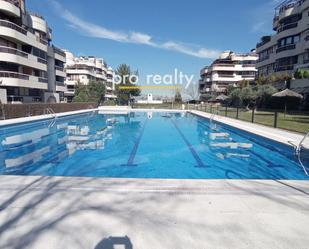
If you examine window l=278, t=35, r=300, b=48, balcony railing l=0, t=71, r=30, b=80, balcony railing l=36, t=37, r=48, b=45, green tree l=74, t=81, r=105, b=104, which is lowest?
green tree l=74, t=81, r=105, b=104

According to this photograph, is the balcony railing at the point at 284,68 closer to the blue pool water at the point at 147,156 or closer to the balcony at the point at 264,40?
the balcony at the point at 264,40

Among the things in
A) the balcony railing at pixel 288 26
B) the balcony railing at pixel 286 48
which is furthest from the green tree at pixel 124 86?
the balcony railing at pixel 288 26

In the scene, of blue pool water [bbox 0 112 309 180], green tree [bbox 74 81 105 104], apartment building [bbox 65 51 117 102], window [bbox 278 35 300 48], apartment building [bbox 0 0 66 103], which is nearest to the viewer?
blue pool water [bbox 0 112 309 180]

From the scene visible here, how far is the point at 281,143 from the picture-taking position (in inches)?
374

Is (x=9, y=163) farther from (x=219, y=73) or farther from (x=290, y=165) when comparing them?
(x=219, y=73)

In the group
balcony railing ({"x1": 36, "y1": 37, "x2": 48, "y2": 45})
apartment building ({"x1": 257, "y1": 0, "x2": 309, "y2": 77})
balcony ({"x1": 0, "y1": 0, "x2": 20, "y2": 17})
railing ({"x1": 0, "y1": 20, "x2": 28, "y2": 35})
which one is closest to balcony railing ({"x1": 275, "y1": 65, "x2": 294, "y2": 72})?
apartment building ({"x1": 257, "y1": 0, "x2": 309, "y2": 77})

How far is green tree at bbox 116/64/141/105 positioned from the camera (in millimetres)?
43463

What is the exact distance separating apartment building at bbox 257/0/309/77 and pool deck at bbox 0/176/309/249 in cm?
2907

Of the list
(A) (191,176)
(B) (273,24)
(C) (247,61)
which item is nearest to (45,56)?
(A) (191,176)

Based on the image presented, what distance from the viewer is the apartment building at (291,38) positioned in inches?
1116

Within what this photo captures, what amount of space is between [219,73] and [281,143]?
53737mm

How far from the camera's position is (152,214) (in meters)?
3.40

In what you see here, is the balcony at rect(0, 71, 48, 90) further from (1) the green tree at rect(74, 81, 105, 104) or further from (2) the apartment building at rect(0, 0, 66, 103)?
(1) the green tree at rect(74, 81, 105, 104)

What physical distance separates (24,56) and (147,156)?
23245 mm
